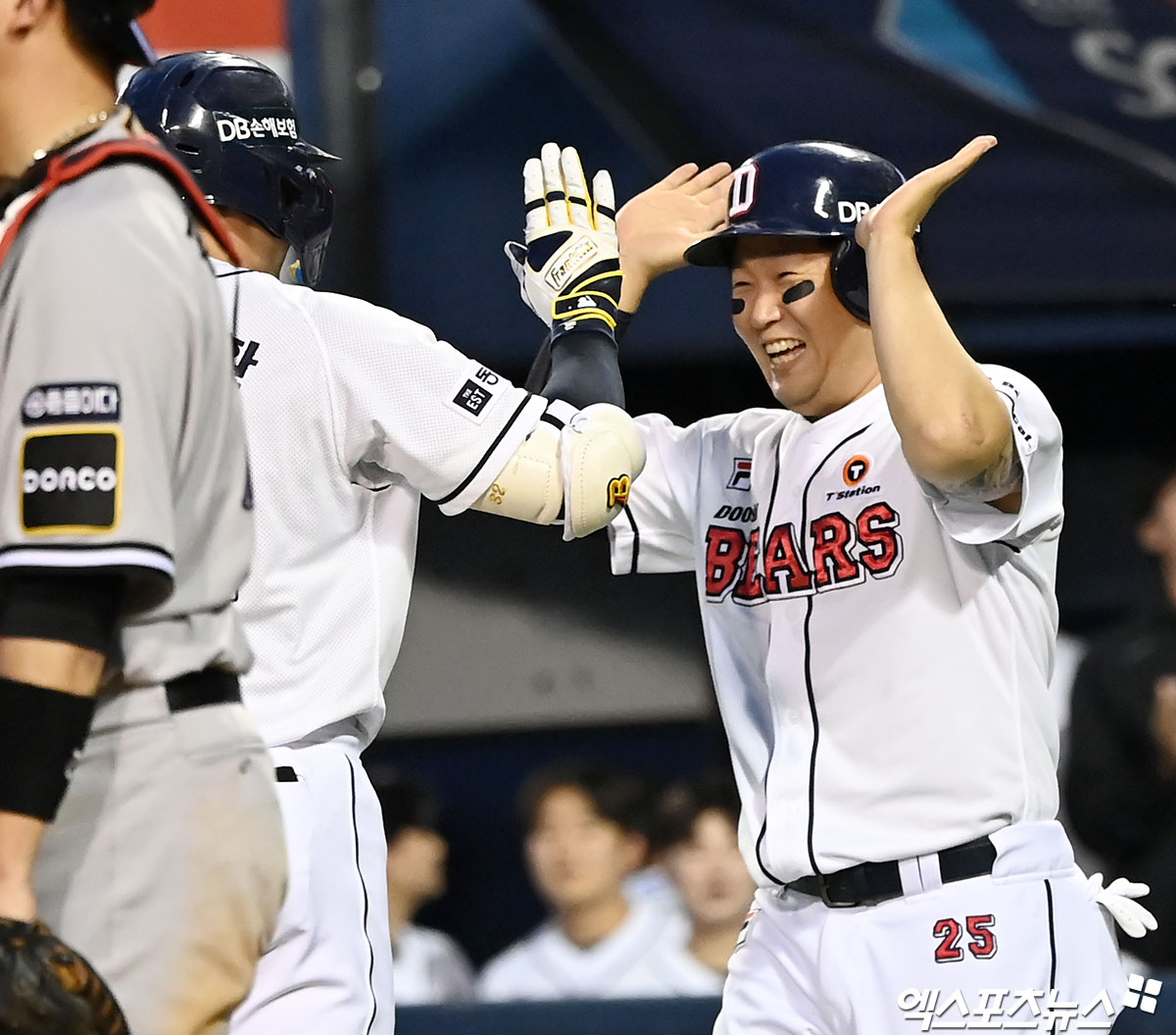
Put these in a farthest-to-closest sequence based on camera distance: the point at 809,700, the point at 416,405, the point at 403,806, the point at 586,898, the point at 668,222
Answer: the point at 403,806, the point at 586,898, the point at 668,222, the point at 809,700, the point at 416,405

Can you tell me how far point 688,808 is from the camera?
647 centimetres

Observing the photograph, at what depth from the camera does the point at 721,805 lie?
646cm

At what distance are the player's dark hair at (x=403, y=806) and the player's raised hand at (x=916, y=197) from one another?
4.42 metres

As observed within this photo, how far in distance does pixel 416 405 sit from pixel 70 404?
1.04 m

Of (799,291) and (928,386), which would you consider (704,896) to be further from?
(928,386)

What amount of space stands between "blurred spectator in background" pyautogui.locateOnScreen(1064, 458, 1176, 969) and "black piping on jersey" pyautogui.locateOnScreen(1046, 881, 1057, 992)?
281 centimetres

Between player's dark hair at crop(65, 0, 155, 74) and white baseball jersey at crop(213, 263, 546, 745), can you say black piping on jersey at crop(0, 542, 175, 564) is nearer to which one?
player's dark hair at crop(65, 0, 155, 74)

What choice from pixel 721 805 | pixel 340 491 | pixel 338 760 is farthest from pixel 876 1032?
pixel 721 805

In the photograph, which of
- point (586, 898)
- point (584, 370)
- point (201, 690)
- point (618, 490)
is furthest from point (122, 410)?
point (586, 898)

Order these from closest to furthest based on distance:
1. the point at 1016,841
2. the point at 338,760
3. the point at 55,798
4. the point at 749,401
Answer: the point at 55,798
the point at 338,760
the point at 1016,841
the point at 749,401

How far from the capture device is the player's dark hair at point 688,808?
6.38 meters

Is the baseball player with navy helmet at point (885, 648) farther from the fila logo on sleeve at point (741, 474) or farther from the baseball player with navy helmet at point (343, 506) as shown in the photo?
the baseball player with navy helmet at point (343, 506)

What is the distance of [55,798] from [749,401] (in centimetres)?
570

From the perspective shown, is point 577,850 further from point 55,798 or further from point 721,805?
point 55,798
